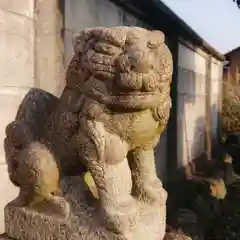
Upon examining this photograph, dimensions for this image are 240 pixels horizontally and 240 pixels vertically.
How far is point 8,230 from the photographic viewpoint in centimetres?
125

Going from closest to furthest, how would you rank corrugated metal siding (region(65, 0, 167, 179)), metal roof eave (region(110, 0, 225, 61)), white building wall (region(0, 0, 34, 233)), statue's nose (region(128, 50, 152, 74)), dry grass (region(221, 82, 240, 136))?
statue's nose (region(128, 50, 152, 74))
white building wall (region(0, 0, 34, 233))
corrugated metal siding (region(65, 0, 167, 179))
metal roof eave (region(110, 0, 225, 61))
dry grass (region(221, 82, 240, 136))

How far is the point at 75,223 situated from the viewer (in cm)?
110

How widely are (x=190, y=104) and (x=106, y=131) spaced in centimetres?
346

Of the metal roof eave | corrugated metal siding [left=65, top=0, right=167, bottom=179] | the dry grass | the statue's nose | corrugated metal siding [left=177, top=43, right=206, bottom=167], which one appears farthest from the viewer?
the dry grass

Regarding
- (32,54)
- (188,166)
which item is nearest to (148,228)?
(32,54)

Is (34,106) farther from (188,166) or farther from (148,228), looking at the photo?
(188,166)

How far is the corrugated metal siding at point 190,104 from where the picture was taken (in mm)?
3973

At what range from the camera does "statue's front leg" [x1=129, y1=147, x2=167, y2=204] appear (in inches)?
45.6

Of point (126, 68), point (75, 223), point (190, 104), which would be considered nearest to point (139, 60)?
point (126, 68)

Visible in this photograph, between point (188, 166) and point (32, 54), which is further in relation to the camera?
point (188, 166)

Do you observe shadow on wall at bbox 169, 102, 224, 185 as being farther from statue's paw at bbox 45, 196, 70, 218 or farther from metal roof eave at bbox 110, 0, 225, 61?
statue's paw at bbox 45, 196, 70, 218

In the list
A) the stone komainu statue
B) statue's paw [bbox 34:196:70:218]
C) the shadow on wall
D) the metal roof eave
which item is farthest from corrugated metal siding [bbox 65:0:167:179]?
the shadow on wall

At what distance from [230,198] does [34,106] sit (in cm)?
218

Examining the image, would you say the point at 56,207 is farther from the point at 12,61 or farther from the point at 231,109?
the point at 231,109
